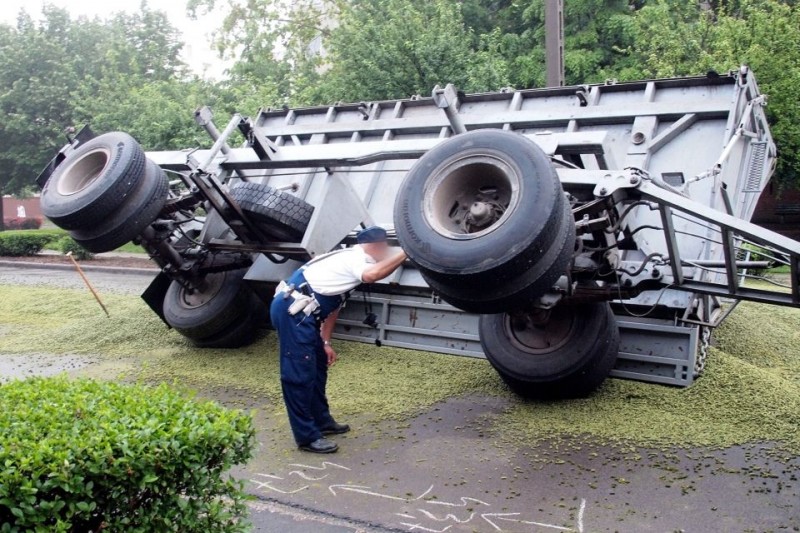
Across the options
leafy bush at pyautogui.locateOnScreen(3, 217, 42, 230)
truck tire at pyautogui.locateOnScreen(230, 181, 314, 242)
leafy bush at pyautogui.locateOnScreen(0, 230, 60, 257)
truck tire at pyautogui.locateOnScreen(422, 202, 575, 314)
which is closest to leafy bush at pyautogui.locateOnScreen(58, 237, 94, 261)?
leafy bush at pyautogui.locateOnScreen(0, 230, 60, 257)

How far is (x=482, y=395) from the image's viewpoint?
20.8 ft

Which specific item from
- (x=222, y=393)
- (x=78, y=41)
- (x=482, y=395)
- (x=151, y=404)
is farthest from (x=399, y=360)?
(x=78, y=41)

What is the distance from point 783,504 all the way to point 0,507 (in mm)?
3688

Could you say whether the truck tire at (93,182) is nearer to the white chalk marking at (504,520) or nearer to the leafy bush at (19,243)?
the white chalk marking at (504,520)

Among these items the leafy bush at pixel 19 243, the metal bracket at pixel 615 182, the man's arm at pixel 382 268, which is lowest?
the leafy bush at pixel 19 243

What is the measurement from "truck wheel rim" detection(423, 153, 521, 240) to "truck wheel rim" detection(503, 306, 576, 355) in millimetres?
1370

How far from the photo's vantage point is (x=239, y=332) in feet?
26.4

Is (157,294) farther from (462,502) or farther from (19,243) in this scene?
(19,243)

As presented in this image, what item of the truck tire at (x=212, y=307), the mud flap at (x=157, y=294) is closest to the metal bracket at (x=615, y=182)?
the truck tire at (x=212, y=307)

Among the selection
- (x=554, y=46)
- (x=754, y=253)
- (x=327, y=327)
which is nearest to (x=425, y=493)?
(x=327, y=327)

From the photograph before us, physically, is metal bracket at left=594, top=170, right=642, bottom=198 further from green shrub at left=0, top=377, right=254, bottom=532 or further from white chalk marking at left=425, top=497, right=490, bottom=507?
green shrub at left=0, top=377, right=254, bottom=532

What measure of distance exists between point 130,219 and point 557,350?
3.83 meters

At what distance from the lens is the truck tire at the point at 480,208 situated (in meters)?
4.24

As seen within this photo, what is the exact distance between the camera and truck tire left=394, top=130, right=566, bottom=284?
4242mm
